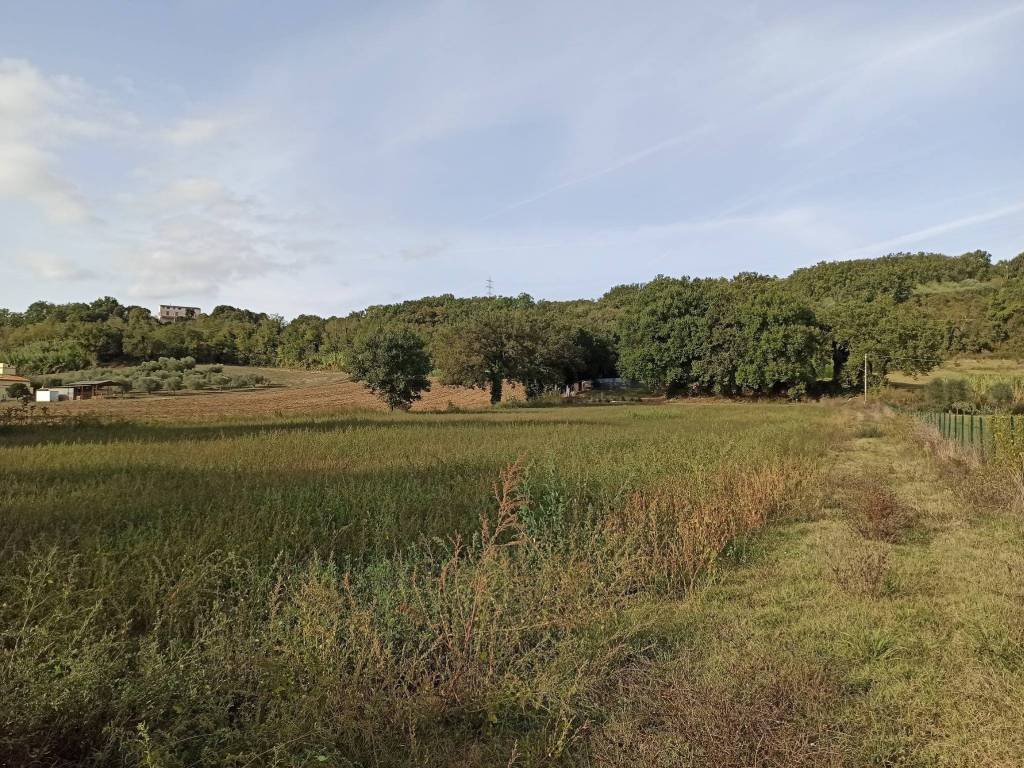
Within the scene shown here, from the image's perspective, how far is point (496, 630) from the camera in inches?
160

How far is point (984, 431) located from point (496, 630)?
15.2m

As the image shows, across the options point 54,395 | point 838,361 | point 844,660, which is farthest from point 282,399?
point 844,660

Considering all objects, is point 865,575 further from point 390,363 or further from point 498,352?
point 498,352

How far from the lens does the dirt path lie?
3.31 m

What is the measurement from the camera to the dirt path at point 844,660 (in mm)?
3309

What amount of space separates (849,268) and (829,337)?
46.4m

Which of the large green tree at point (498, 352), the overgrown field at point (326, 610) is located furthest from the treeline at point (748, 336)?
the overgrown field at point (326, 610)

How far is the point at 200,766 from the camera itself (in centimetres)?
309

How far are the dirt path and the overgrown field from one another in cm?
39

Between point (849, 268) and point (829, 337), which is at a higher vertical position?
point (849, 268)

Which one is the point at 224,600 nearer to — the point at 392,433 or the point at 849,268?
the point at 392,433

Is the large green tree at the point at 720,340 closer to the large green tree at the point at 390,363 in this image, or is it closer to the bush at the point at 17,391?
the large green tree at the point at 390,363

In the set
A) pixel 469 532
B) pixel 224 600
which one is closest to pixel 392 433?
pixel 469 532

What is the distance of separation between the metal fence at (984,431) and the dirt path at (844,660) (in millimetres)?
4952
